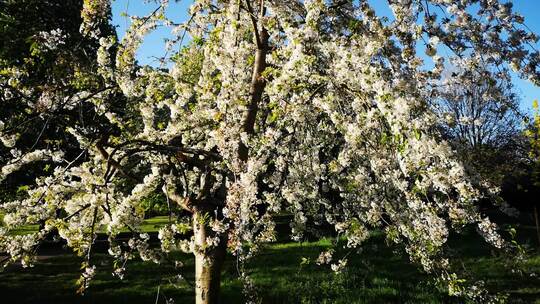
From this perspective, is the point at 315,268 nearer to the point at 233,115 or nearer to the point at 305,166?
the point at 305,166

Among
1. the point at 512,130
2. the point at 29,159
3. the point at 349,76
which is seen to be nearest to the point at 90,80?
the point at 29,159

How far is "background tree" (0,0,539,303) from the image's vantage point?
3.94 m

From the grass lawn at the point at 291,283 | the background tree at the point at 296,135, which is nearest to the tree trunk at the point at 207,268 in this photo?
Result: the background tree at the point at 296,135

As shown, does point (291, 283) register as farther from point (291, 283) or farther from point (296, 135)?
point (296, 135)

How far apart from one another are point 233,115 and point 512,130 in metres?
32.0

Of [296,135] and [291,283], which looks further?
[291,283]

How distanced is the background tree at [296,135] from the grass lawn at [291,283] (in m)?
2.14

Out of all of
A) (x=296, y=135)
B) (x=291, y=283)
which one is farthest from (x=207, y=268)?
(x=291, y=283)

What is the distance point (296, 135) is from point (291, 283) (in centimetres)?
456

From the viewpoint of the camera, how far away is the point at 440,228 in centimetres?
416

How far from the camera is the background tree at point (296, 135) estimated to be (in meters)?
3.94

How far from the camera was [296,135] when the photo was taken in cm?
620

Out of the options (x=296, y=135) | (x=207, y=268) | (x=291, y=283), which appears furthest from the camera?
(x=291, y=283)

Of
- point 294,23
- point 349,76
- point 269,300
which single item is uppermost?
point 294,23
